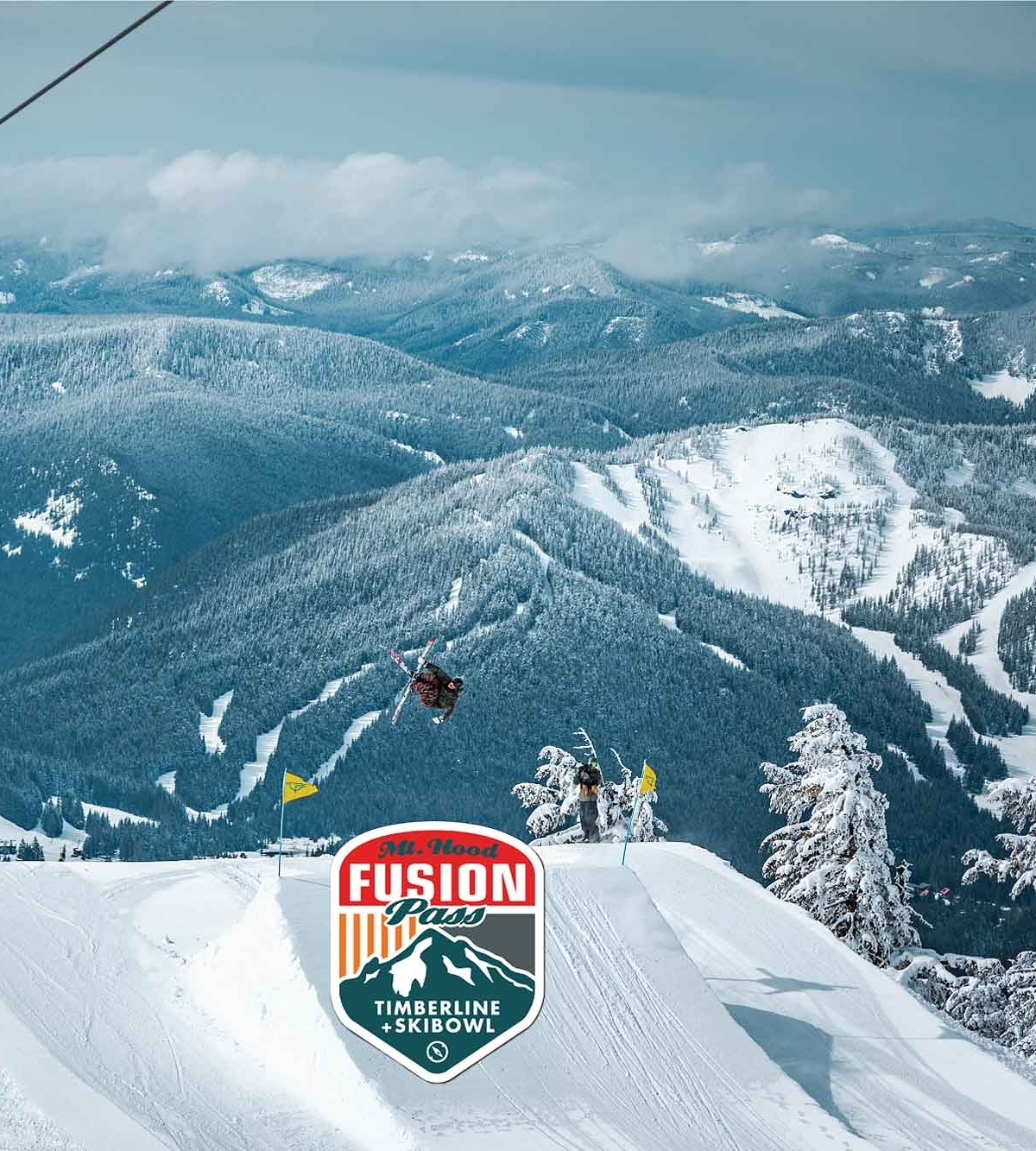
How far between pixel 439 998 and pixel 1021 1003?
21.2m

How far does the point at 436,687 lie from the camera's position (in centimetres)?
3272

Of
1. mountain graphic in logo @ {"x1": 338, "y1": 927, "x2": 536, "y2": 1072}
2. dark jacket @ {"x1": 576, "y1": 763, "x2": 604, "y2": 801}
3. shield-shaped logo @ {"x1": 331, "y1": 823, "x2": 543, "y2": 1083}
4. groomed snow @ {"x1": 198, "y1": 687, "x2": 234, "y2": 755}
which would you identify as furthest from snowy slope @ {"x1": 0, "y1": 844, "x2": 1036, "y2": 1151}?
groomed snow @ {"x1": 198, "y1": 687, "x2": 234, "y2": 755}

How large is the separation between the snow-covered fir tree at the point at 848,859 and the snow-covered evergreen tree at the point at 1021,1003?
4.01 meters

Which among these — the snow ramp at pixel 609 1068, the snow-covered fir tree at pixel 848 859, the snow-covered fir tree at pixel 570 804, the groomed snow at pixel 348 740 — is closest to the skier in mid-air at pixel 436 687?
the snow ramp at pixel 609 1068

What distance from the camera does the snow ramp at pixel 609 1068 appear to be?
79.4 feet

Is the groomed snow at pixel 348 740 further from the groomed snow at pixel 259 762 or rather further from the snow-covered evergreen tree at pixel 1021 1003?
the snow-covered evergreen tree at pixel 1021 1003

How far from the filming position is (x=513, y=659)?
196 m

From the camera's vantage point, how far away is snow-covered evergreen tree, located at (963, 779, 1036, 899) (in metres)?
37.4

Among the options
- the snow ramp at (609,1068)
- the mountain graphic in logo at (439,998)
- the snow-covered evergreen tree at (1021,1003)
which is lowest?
the snow-covered evergreen tree at (1021,1003)

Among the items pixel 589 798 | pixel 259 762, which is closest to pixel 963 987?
pixel 589 798

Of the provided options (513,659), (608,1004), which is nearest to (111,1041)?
(608,1004)

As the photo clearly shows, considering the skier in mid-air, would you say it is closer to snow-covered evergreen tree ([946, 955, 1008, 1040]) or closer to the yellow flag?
the yellow flag

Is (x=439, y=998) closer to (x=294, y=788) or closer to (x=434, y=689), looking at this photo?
(x=434, y=689)

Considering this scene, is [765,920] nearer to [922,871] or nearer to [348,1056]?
[348,1056]
